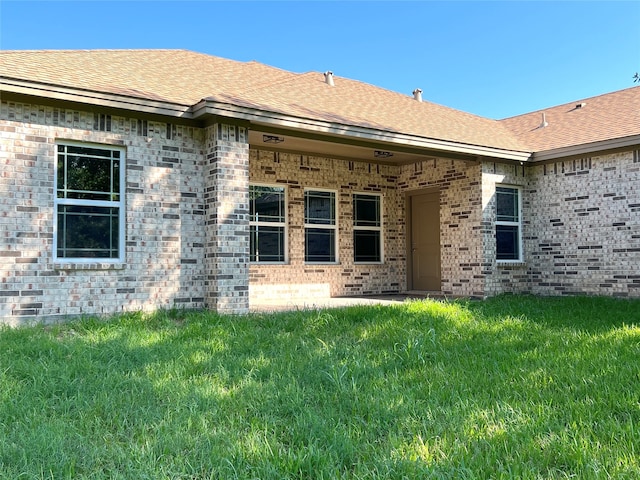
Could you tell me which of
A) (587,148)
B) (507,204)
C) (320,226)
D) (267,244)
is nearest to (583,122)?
(587,148)

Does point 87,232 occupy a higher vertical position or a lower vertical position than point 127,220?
lower

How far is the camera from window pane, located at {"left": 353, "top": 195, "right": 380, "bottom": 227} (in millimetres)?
13039

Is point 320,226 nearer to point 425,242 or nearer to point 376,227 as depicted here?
point 376,227

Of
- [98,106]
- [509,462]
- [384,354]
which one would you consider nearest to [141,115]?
[98,106]

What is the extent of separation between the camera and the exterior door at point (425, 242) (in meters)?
13.3

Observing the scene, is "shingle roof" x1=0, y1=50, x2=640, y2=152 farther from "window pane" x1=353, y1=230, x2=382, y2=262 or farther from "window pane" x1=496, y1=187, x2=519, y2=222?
"window pane" x1=353, y1=230, x2=382, y2=262

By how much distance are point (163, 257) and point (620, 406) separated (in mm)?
6377

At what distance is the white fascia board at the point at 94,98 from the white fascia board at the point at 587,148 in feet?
26.4

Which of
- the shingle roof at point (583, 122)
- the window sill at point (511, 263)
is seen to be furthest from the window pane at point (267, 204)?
the shingle roof at point (583, 122)

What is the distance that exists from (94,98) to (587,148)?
9537 millimetres

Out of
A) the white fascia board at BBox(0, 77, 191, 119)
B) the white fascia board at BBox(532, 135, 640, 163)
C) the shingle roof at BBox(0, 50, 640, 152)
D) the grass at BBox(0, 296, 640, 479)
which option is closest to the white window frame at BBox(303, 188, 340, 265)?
the shingle roof at BBox(0, 50, 640, 152)

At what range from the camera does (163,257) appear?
821cm

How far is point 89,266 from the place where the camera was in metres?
7.55

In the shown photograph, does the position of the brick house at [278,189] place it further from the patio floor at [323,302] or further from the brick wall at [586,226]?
the patio floor at [323,302]
